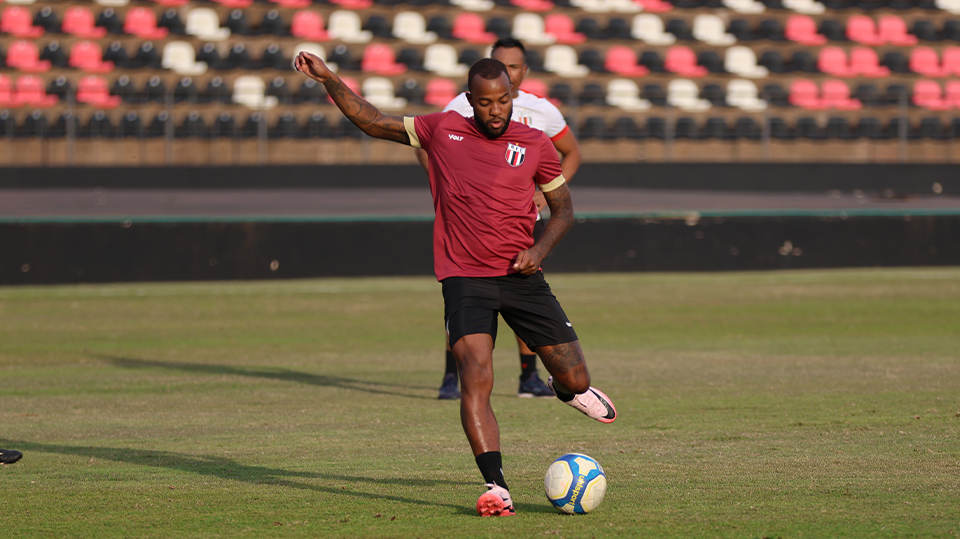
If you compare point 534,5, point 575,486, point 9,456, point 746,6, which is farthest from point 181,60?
point 575,486

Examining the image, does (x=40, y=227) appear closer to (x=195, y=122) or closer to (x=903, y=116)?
(x=195, y=122)

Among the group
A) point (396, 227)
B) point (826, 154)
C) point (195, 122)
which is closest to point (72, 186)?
point (195, 122)

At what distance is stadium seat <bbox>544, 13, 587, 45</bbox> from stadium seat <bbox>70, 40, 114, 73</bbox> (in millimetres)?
10080

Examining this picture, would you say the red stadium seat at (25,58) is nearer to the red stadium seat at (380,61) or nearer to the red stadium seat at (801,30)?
the red stadium seat at (380,61)

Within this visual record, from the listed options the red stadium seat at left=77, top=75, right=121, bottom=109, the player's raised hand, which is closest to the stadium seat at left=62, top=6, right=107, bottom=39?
the red stadium seat at left=77, top=75, right=121, bottom=109

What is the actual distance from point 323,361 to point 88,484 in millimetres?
5061

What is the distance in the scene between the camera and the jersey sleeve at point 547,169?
5438 millimetres

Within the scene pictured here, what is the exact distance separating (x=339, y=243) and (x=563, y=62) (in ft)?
36.0

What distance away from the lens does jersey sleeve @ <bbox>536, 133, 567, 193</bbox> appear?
5438mm

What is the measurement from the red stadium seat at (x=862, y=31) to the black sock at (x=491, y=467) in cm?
2560

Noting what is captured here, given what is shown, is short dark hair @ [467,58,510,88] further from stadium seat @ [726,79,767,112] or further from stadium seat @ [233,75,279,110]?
stadium seat @ [726,79,767,112]

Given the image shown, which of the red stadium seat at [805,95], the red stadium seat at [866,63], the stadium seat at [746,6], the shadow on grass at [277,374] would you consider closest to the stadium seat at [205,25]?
the stadium seat at [746,6]

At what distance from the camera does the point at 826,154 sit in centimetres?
2512

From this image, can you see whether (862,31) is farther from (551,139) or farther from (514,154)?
(514,154)
